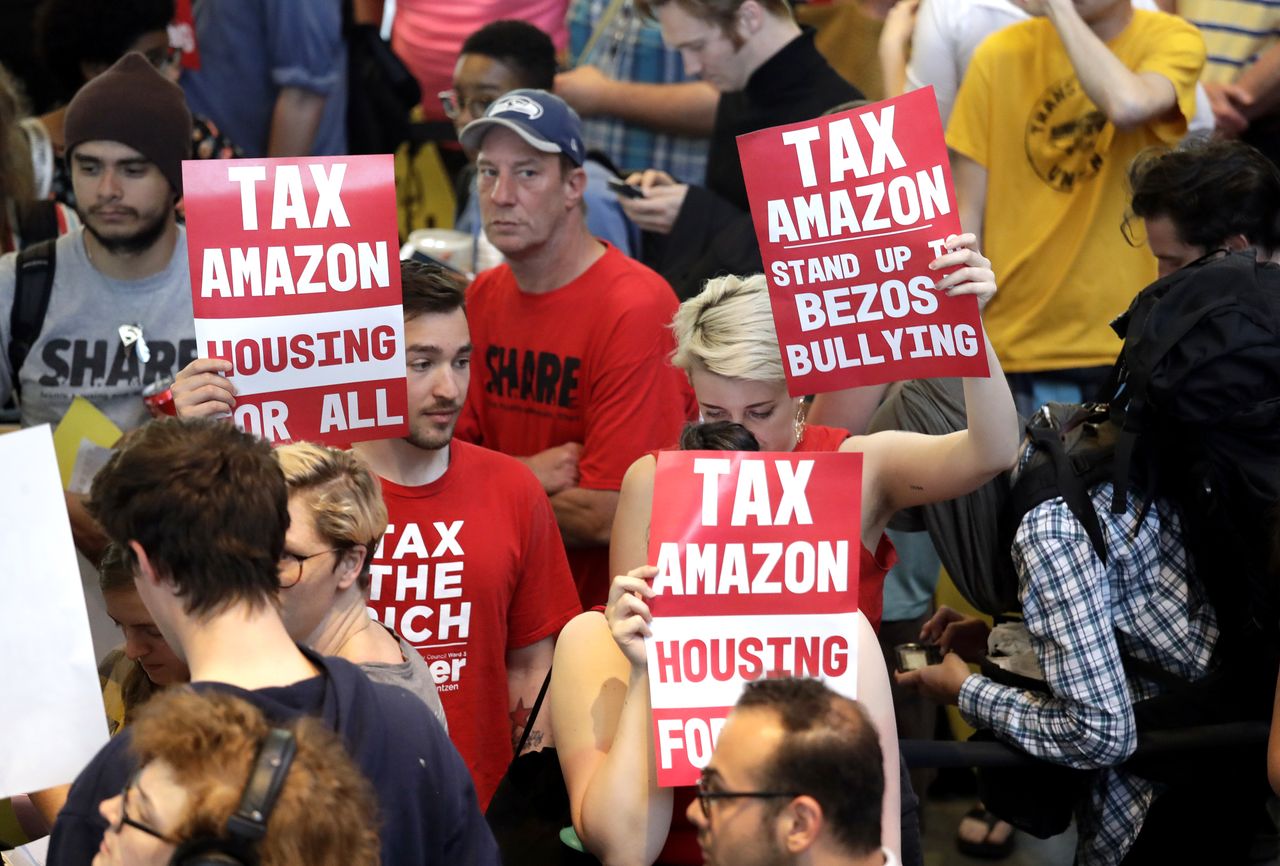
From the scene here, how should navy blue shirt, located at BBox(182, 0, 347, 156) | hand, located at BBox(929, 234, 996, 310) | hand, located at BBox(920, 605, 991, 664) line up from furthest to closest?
1. navy blue shirt, located at BBox(182, 0, 347, 156)
2. hand, located at BBox(920, 605, 991, 664)
3. hand, located at BBox(929, 234, 996, 310)

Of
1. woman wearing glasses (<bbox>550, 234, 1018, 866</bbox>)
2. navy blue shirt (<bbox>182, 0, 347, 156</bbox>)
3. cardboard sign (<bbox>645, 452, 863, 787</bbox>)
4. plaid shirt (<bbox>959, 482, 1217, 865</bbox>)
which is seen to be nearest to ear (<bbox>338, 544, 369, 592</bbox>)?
woman wearing glasses (<bbox>550, 234, 1018, 866</bbox>)

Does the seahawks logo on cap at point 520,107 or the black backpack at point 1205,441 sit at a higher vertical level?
the seahawks logo on cap at point 520,107

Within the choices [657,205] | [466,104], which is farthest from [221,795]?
[466,104]

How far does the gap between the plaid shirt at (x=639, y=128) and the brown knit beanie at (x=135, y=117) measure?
196 centimetres

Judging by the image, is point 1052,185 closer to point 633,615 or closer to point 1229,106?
point 1229,106

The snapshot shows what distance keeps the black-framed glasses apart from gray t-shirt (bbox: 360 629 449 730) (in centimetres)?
71

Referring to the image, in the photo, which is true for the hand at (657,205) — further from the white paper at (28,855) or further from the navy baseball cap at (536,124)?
the white paper at (28,855)

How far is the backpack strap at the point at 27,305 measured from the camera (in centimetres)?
487

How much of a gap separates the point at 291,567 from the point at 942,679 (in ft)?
6.06

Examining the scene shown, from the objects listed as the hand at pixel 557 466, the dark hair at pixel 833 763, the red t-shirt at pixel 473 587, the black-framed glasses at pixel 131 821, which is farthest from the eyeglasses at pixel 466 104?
the black-framed glasses at pixel 131 821

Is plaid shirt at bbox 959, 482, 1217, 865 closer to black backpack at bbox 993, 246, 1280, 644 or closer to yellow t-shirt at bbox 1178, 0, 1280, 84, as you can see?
black backpack at bbox 993, 246, 1280, 644

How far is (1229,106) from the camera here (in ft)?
19.2

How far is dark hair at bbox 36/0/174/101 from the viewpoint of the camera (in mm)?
6047

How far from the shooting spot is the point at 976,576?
4102 mm
